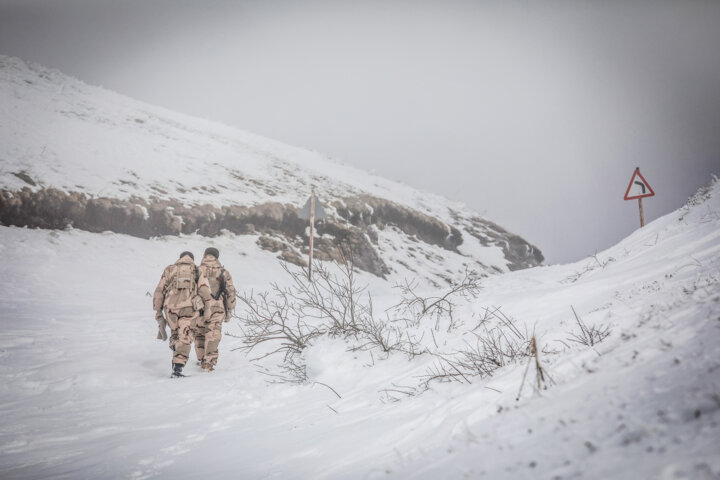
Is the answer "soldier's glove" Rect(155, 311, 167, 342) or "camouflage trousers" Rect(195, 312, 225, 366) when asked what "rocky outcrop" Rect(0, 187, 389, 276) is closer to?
"camouflage trousers" Rect(195, 312, 225, 366)

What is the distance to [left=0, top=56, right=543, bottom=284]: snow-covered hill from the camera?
10.7 metres

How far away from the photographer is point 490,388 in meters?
1.66

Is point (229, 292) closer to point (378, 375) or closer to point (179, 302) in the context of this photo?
point (179, 302)

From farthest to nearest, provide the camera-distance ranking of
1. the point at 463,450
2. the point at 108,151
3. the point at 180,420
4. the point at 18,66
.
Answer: the point at 18,66
the point at 108,151
the point at 180,420
the point at 463,450

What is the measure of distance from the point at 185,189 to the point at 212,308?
11.6 metres

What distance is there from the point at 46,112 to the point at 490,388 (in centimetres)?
2127

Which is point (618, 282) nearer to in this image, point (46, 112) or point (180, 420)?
point (180, 420)

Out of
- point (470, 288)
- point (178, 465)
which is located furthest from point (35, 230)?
point (470, 288)

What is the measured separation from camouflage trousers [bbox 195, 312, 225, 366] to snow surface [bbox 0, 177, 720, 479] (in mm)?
240

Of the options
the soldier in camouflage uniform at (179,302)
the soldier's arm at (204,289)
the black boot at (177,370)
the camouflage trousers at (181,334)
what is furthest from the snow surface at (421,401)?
the soldier's arm at (204,289)

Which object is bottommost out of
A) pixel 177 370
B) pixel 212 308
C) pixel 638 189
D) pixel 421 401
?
pixel 177 370

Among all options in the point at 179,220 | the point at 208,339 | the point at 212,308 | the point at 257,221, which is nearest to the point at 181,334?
the point at 208,339

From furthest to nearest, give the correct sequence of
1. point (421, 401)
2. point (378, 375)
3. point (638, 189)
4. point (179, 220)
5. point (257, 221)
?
point (257, 221)
point (179, 220)
point (638, 189)
point (378, 375)
point (421, 401)

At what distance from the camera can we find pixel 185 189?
14305 mm
